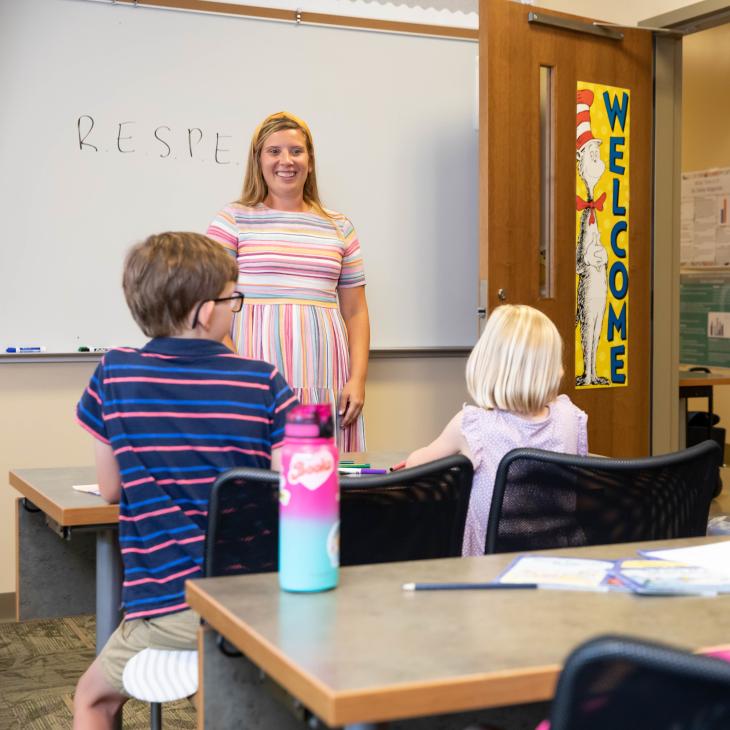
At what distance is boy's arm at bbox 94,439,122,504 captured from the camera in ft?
5.89

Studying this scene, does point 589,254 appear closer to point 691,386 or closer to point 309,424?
point 691,386

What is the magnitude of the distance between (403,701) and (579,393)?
3652mm

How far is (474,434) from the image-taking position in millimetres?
1958

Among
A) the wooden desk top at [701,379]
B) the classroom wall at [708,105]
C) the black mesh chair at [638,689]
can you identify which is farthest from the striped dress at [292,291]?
the classroom wall at [708,105]

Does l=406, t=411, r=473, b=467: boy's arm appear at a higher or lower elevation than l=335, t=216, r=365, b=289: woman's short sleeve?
lower

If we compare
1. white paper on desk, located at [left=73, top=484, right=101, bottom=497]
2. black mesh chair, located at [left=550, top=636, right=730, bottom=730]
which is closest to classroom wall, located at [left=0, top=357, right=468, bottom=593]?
white paper on desk, located at [left=73, top=484, right=101, bottom=497]

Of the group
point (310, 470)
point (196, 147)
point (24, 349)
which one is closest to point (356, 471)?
point (310, 470)

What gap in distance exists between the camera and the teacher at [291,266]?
3.45 metres

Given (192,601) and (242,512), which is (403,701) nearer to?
(192,601)

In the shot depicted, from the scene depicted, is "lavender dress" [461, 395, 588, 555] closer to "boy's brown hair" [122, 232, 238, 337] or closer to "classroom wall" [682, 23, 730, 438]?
"boy's brown hair" [122, 232, 238, 337]

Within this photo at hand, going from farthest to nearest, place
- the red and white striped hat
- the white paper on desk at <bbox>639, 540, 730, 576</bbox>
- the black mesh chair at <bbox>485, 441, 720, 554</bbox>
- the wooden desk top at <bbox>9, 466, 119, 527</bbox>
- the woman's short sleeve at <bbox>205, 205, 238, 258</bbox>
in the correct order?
the red and white striped hat
the woman's short sleeve at <bbox>205, 205, 238, 258</bbox>
the wooden desk top at <bbox>9, 466, 119, 527</bbox>
the black mesh chair at <bbox>485, 441, 720, 554</bbox>
the white paper on desk at <bbox>639, 540, 730, 576</bbox>

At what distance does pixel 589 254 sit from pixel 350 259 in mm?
1234

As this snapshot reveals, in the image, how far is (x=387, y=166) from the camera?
4434 millimetres

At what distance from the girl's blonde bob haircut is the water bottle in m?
0.77
